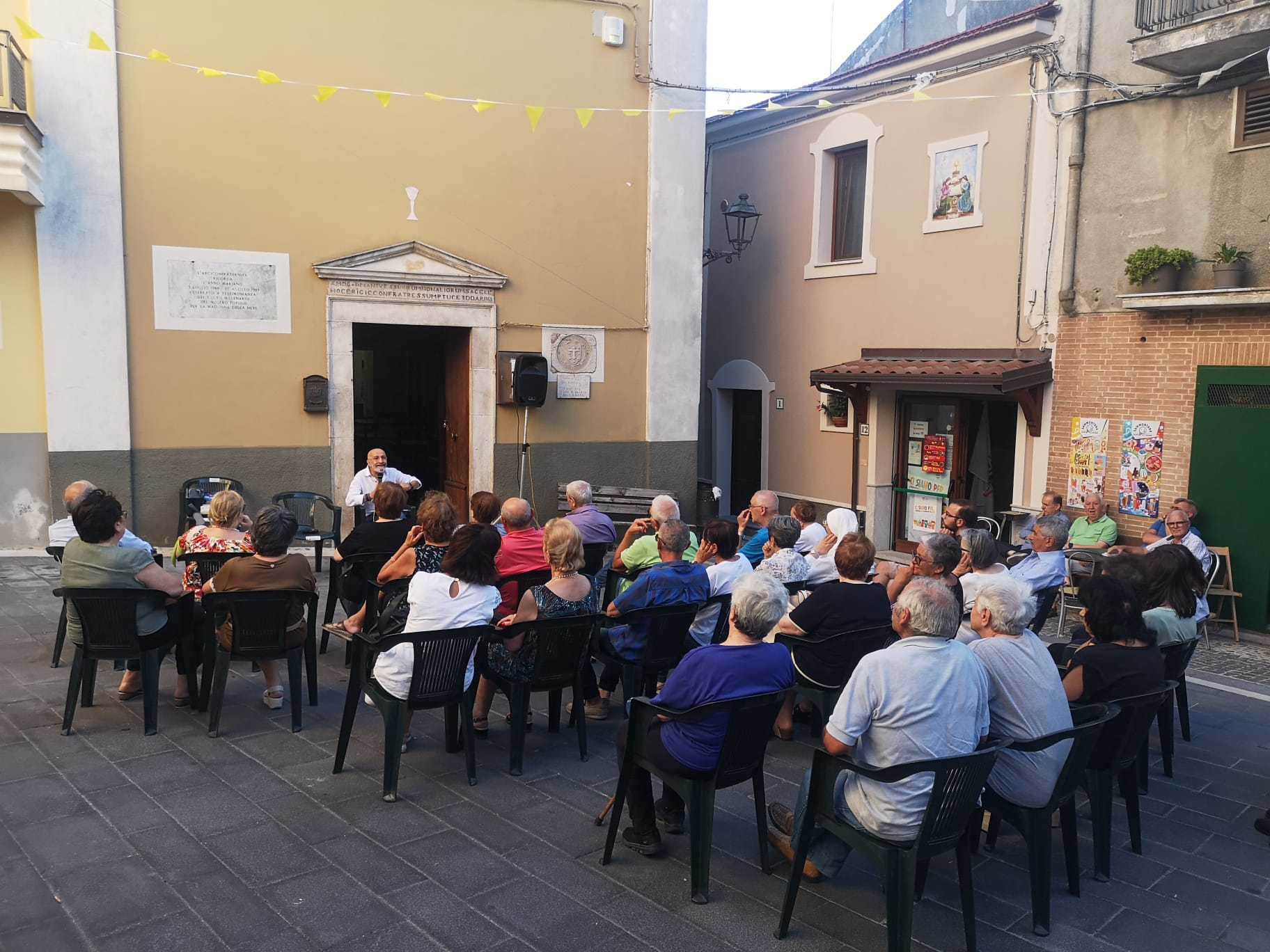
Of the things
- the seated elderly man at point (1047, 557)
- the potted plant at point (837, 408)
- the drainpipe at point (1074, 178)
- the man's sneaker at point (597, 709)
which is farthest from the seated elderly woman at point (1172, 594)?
the potted plant at point (837, 408)

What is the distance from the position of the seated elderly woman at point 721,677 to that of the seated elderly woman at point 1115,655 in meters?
1.31

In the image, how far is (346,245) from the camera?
10219 millimetres

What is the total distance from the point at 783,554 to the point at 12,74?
7748mm

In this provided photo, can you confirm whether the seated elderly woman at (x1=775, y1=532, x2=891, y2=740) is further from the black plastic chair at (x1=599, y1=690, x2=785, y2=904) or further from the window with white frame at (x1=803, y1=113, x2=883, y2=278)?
the window with white frame at (x1=803, y1=113, x2=883, y2=278)

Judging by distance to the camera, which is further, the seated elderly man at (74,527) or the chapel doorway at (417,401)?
the chapel doorway at (417,401)

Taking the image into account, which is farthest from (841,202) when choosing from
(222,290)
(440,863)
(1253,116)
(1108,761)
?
(440,863)

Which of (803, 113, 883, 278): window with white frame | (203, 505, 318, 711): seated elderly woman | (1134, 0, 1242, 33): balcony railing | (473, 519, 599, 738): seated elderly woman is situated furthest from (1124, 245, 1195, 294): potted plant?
(203, 505, 318, 711): seated elderly woman

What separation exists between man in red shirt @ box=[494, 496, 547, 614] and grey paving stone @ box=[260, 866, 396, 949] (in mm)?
1876

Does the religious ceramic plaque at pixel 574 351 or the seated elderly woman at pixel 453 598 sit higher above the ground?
the religious ceramic plaque at pixel 574 351

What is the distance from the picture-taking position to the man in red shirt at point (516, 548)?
17.6ft

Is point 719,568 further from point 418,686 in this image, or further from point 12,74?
point 12,74

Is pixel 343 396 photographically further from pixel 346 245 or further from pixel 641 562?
pixel 641 562

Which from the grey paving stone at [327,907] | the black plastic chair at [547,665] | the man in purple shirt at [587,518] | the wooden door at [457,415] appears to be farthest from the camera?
the wooden door at [457,415]

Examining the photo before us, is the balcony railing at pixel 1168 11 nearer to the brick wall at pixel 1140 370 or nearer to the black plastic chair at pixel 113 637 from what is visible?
→ the brick wall at pixel 1140 370
